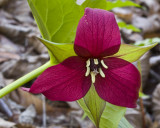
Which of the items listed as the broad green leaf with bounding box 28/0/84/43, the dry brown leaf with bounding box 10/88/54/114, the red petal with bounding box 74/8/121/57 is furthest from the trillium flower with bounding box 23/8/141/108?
the dry brown leaf with bounding box 10/88/54/114

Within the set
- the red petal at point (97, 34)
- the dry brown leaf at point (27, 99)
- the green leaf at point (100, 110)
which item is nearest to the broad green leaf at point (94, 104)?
the green leaf at point (100, 110)

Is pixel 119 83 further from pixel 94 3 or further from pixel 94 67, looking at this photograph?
pixel 94 3

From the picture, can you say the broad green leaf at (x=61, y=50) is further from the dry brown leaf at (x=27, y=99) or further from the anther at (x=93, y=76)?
the dry brown leaf at (x=27, y=99)

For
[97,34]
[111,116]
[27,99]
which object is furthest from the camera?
[27,99]

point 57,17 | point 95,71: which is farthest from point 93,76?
point 57,17

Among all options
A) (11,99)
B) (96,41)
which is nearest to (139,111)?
(11,99)

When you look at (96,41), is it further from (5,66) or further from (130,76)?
(5,66)

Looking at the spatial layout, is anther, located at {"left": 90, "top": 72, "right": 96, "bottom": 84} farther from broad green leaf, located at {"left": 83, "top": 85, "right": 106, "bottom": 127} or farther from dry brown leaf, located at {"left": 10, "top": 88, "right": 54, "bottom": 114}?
dry brown leaf, located at {"left": 10, "top": 88, "right": 54, "bottom": 114}
